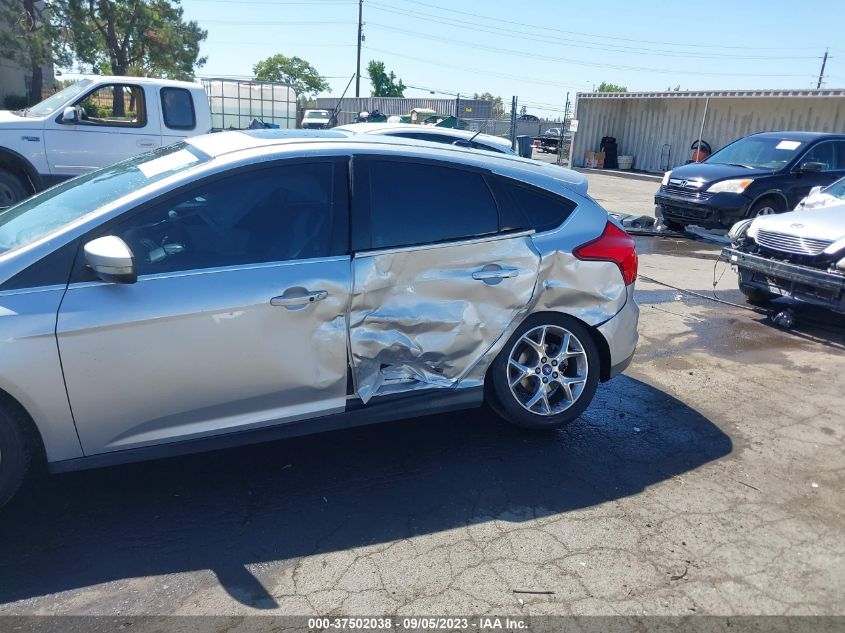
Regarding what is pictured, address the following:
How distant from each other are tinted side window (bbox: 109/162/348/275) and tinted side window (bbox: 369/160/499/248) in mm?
236

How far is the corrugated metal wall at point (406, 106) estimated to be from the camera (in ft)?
103

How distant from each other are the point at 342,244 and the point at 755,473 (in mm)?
2703

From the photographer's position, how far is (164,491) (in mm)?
3506

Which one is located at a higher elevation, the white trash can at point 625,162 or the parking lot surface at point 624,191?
the white trash can at point 625,162

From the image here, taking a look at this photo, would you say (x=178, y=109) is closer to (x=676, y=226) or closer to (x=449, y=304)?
(x=449, y=304)

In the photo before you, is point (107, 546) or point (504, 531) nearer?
point (107, 546)

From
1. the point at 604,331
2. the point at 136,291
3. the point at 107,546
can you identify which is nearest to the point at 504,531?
the point at 604,331

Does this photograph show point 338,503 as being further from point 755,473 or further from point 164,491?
point 755,473

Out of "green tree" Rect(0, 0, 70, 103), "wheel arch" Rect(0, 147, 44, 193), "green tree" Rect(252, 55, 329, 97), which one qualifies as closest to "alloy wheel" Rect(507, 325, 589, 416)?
"wheel arch" Rect(0, 147, 44, 193)

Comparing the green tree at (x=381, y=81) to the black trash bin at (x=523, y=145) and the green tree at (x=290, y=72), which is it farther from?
the black trash bin at (x=523, y=145)

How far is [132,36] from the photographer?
1441 inches

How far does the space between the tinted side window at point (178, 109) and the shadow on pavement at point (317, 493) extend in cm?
817

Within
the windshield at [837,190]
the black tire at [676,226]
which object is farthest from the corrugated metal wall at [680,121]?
the windshield at [837,190]

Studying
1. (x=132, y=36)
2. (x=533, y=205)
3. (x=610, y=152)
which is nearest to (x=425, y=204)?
(x=533, y=205)
